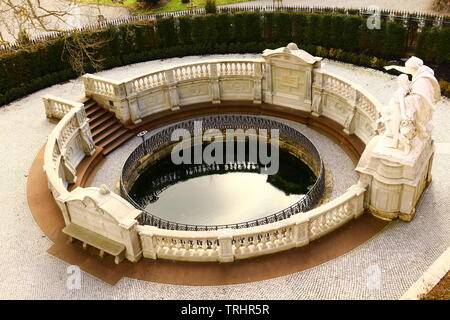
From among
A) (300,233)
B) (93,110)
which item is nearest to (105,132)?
(93,110)

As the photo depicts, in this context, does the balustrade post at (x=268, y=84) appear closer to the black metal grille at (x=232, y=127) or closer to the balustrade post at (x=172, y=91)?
the black metal grille at (x=232, y=127)

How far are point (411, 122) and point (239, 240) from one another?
7.45 metres

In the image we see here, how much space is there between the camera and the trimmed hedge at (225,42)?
32156 millimetres

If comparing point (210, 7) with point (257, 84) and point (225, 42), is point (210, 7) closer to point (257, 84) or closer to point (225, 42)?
point (225, 42)

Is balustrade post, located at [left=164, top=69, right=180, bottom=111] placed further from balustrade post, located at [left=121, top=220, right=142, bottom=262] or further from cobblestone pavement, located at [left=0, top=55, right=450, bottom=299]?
balustrade post, located at [left=121, top=220, right=142, bottom=262]

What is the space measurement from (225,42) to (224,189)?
14.7 meters

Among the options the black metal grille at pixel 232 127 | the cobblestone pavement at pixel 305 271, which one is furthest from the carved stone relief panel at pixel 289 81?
the cobblestone pavement at pixel 305 271

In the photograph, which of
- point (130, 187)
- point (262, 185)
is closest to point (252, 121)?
point (262, 185)

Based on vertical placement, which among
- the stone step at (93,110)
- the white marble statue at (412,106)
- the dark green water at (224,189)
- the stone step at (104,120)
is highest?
the white marble statue at (412,106)

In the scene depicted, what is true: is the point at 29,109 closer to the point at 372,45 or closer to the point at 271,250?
the point at 271,250

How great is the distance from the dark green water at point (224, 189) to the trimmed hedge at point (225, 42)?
965 cm

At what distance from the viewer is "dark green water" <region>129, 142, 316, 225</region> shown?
24261 millimetres

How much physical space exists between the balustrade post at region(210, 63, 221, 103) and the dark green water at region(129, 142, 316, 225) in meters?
4.82

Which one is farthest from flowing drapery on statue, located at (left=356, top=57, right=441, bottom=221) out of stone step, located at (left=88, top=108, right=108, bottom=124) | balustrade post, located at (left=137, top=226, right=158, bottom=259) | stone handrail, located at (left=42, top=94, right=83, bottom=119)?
stone handrail, located at (left=42, top=94, right=83, bottom=119)
